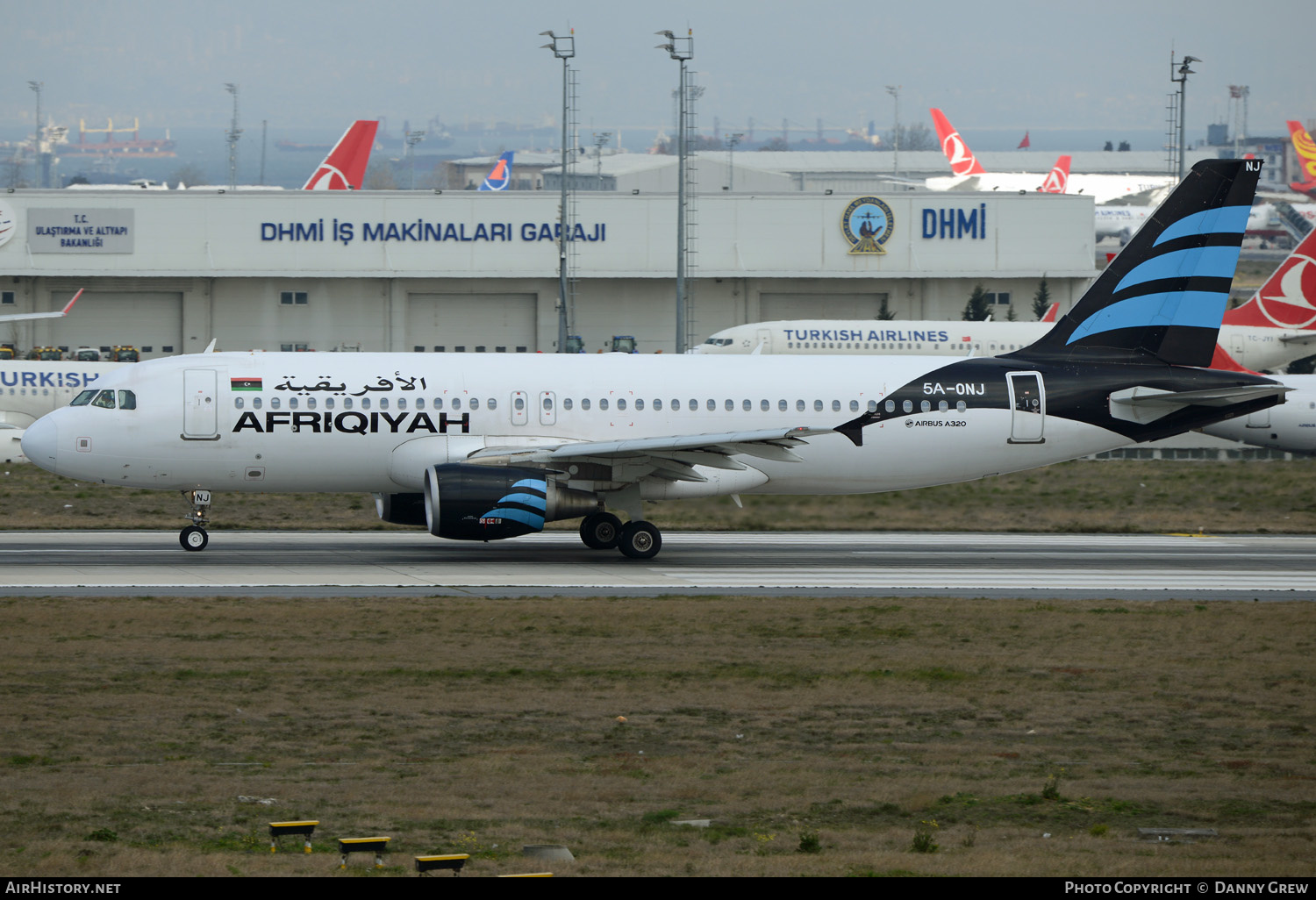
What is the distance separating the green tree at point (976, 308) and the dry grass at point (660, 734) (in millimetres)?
62836

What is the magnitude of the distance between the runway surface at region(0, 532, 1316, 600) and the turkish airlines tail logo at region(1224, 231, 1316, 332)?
107ft

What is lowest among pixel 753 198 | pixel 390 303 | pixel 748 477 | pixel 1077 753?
pixel 1077 753

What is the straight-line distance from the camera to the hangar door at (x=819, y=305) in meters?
90.6

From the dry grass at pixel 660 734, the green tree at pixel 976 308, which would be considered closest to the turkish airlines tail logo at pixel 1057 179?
the green tree at pixel 976 308

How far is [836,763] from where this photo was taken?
606 inches

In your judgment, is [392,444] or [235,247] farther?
[235,247]

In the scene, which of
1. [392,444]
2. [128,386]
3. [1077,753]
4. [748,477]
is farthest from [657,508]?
[1077,753]

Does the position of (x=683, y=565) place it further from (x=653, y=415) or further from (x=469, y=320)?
(x=469, y=320)

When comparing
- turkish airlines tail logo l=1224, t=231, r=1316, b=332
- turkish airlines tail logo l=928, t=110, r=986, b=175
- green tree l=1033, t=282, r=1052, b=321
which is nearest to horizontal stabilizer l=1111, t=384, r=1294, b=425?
turkish airlines tail logo l=1224, t=231, r=1316, b=332

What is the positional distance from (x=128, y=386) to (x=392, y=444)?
5.72m
